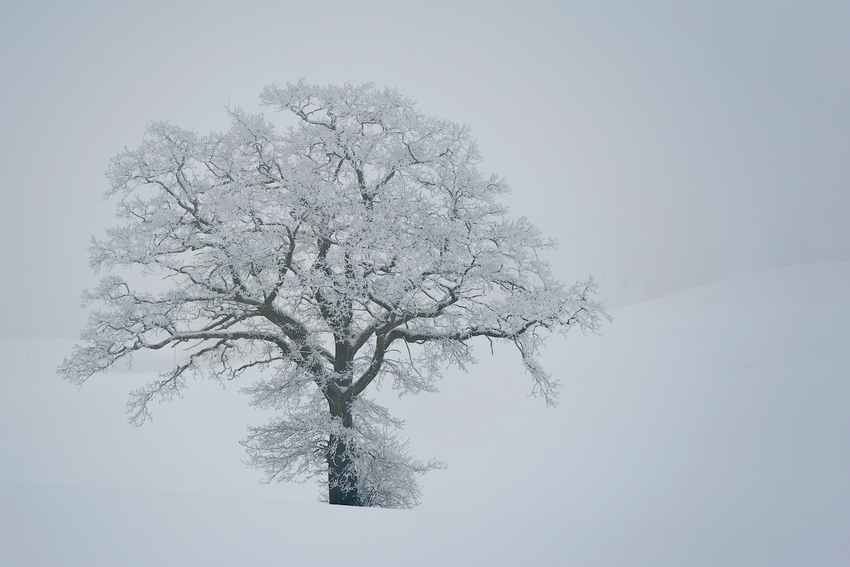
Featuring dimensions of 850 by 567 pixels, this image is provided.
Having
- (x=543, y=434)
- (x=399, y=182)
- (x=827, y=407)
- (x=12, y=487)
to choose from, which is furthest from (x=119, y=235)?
(x=827, y=407)

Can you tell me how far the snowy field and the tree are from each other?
9.72 feet

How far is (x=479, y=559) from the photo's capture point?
586 cm

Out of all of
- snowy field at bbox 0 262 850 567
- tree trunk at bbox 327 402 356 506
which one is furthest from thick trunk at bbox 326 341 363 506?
snowy field at bbox 0 262 850 567

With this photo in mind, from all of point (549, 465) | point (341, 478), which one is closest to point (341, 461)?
point (341, 478)

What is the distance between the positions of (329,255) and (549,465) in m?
11.1

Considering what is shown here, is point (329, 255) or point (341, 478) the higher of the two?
point (329, 255)

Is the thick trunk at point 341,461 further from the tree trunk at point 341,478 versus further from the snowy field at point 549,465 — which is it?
the snowy field at point 549,465

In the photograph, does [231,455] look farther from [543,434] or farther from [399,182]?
[399,182]

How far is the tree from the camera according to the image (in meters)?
9.70

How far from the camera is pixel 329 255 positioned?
9.97 meters

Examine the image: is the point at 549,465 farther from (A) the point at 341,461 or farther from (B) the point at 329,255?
(B) the point at 329,255

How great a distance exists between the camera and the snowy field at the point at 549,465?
20.2 ft

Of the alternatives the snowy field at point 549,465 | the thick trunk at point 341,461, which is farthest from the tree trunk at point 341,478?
the snowy field at point 549,465

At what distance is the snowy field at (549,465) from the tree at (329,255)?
2.96 meters
